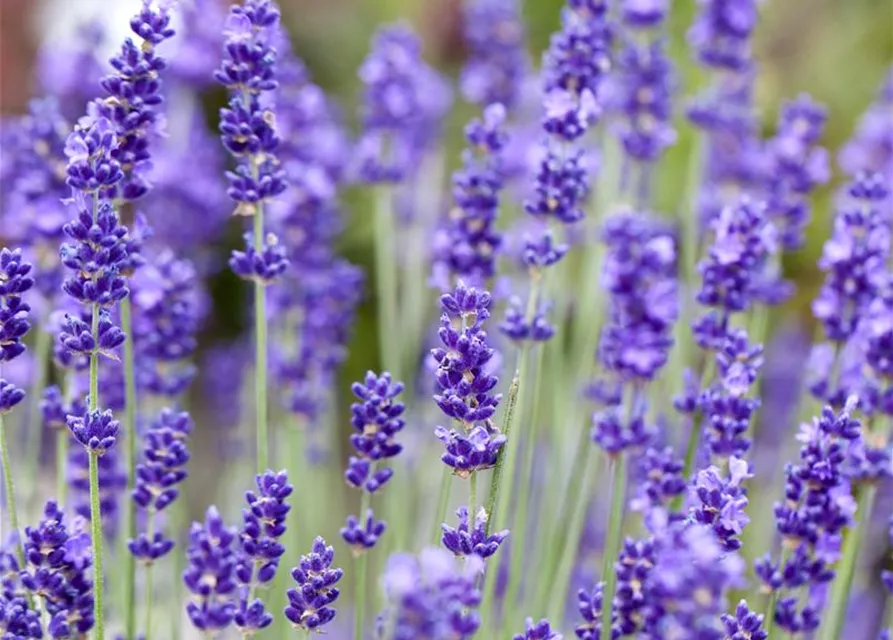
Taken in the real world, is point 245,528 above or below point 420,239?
below

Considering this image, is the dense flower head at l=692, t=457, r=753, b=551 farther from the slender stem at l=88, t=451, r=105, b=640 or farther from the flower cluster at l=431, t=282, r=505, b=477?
the slender stem at l=88, t=451, r=105, b=640

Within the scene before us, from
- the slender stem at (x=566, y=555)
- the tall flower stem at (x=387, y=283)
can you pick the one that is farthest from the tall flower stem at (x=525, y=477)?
the tall flower stem at (x=387, y=283)

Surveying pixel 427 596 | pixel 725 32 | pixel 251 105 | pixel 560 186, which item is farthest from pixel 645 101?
pixel 427 596

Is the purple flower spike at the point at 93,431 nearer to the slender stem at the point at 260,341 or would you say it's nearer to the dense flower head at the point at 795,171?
the slender stem at the point at 260,341

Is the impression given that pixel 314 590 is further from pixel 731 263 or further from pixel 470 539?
pixel 731 263

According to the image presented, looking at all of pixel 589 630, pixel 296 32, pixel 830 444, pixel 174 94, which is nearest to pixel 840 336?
pixel 830 444

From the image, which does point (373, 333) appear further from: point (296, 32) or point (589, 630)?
point (589, 630)

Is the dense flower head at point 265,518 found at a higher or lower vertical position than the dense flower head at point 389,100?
lower
